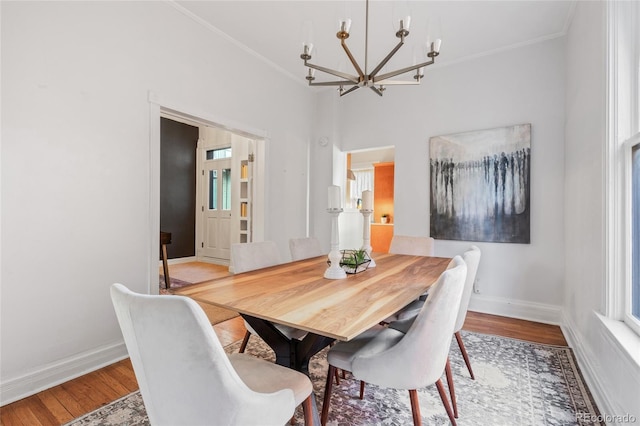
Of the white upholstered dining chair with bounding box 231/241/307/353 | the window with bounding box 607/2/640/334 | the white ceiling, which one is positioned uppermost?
the white ceiling

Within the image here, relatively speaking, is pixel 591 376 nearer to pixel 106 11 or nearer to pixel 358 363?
pixel 358 363

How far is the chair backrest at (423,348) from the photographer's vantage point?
1.12 metres

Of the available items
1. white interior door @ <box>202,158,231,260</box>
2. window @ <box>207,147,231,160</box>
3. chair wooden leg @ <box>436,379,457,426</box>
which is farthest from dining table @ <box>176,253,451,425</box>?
window @ <box>207,147,231,160</box>

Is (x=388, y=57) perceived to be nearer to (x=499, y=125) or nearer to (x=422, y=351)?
(x=422, y=351)

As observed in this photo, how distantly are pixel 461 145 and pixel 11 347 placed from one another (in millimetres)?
4033

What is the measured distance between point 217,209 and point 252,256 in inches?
166

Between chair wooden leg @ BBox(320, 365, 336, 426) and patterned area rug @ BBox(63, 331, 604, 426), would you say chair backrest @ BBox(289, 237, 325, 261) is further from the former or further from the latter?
chair wooden leg @ BBox(320, 365, 336, 426)

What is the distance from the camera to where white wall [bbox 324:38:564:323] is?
2.93 m

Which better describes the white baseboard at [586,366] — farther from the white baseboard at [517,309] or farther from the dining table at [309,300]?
the dining table at [309,300]

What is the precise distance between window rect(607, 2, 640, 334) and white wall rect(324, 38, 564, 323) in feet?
4.62

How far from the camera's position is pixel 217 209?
19.6 feet

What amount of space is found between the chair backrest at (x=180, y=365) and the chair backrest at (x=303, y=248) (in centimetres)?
164

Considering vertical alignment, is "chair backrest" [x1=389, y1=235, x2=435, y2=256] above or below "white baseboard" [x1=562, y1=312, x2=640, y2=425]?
above

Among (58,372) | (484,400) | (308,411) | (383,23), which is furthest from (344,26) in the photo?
(58,372)
